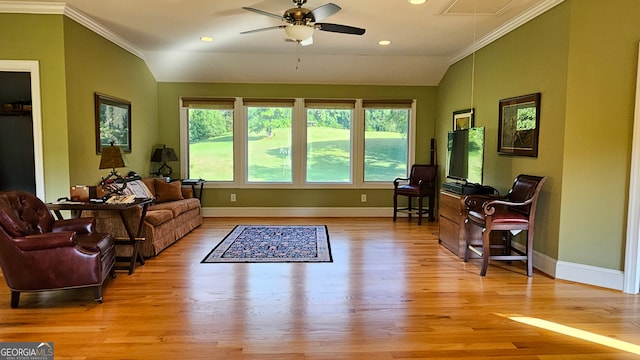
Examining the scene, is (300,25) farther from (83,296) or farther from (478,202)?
(83,296)

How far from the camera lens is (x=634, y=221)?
3219 millimetres

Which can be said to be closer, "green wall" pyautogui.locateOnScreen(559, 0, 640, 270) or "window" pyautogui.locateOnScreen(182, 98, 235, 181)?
"green wall" pyautogui.locateOnScreen(559, 0, 640, 270)

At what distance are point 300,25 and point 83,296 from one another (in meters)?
3.04

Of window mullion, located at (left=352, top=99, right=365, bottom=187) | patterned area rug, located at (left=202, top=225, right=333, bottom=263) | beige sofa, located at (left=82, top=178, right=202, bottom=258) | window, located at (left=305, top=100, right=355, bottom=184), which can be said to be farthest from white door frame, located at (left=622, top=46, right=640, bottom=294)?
beige sofa, located at (left=82, top=178, right=202, bottom=258)

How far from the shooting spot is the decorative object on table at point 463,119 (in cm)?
545

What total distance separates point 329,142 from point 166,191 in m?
2.88

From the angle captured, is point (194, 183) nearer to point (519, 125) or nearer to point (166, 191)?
point (166, 191)

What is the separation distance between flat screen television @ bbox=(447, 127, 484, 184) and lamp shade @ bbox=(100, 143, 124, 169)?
12.8 feet

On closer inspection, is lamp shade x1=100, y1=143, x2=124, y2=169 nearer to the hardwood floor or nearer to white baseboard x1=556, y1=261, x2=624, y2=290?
the hardwood floor

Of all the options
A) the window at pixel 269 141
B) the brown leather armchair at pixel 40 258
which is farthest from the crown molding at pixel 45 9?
the window at pixel 269 141

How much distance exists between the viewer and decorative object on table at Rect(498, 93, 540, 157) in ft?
13.0

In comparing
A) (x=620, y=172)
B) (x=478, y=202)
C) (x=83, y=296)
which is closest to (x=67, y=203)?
(x=83, y=296)

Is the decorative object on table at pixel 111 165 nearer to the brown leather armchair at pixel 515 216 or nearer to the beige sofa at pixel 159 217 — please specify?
the beige sofa at pixel 159 217

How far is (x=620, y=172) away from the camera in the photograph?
3.32m
